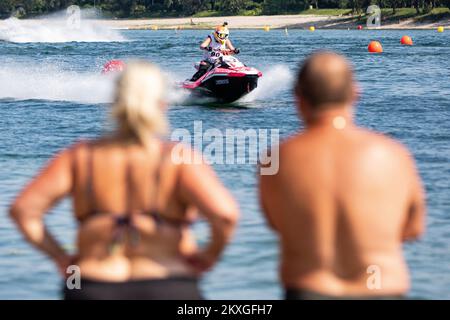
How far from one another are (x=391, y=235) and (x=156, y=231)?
0.89 meters

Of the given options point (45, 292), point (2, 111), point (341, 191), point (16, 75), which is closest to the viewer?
point (341, 191)

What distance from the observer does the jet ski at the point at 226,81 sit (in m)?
21.7

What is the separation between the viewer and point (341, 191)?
3809 mm

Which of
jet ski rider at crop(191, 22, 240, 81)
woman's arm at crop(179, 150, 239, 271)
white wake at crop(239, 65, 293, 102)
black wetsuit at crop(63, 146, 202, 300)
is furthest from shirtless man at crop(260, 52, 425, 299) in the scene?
white wake at crop(239, 65, 293, 102)

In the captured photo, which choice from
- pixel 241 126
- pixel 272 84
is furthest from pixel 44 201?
pixel 272 84

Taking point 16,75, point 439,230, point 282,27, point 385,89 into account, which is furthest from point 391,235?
point 282,27

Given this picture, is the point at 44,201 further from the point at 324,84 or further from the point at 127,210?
the point at 324,84

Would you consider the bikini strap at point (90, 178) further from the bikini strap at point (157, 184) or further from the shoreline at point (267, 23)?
the shoreline at point (267, 23)

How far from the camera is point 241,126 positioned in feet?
61.9

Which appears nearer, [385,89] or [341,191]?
[341,191]

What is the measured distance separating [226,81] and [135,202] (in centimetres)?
1810

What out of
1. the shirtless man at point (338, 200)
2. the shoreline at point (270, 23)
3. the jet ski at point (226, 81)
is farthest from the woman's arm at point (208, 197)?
the shoreline at point (270, 23)

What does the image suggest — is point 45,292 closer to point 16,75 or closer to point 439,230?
point 439,230
